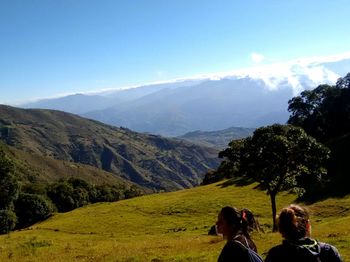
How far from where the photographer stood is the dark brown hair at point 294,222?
22.5 feet

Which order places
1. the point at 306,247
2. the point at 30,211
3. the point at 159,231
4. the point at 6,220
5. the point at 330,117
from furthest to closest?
the point at 330,117, the point at 30,211, the point at 6,220, the point at 159,231, the point at 306,247

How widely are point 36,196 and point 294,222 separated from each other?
84.7 meters

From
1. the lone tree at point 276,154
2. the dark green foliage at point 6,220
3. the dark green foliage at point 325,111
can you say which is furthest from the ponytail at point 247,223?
the dark green foliage at point 325,111

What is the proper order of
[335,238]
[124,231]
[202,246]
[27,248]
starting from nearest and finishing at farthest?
1. [335,238]
2. [202,246]
3. [27,248]
4. [124,231]

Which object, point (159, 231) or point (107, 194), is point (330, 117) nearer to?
point (159, 231)

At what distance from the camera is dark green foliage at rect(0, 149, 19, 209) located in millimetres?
58344

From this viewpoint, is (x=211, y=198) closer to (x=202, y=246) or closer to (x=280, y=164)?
(x=280, y=164)

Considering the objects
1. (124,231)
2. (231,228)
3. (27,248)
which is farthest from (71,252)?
(231,228)

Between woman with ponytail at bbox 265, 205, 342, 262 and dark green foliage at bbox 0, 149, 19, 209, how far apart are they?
5629cm

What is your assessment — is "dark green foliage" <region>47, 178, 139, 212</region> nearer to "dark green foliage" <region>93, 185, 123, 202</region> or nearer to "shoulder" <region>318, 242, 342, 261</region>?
"dark green foliage" <region>93, 185, 123, 202</region>

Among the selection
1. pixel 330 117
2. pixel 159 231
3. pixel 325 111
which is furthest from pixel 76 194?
pixel 330 117

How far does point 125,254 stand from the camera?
2802 cm

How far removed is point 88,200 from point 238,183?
159 ft

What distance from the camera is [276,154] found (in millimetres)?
39906
